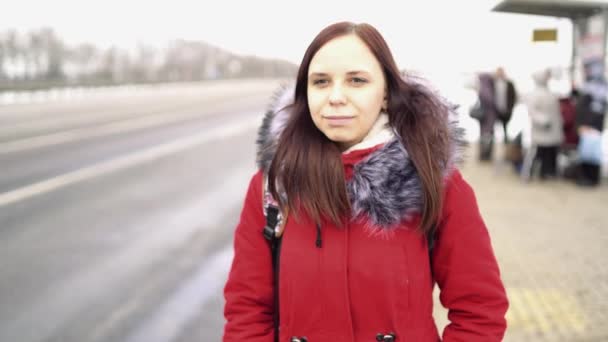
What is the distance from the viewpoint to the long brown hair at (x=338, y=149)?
174cm

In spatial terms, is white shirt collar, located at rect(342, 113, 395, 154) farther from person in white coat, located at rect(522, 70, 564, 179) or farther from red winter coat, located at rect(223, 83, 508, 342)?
person in white coat, located at rect(522, 70, 564, 179)

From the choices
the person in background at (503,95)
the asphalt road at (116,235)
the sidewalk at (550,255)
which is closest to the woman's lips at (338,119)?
the sidewalk at (550,255)

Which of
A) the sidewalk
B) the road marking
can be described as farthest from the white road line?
the sidewalk

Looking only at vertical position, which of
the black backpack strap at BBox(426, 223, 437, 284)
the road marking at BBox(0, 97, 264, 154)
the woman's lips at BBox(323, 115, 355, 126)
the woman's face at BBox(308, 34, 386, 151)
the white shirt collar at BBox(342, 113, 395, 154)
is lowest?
the road marking at BBox(0, 97, 264, 154)

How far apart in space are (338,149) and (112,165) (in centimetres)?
1036

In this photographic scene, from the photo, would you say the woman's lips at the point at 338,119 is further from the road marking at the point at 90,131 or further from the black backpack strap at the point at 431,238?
the road marking at the point at 90,131

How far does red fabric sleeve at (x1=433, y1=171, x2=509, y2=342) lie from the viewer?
5.66 feet

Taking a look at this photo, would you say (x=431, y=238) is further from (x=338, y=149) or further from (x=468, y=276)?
(x=338, y=149)

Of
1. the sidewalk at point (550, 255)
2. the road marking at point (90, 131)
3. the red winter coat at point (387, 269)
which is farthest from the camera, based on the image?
the road marking at point (90, 131)

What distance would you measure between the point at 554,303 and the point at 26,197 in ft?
23.4

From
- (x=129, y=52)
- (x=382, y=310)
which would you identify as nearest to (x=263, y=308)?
(x=382, y=310)

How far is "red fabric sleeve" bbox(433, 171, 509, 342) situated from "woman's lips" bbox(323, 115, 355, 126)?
0.36m

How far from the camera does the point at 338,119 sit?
1.77m

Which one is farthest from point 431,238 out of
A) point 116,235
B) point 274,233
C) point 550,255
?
point 116,235
